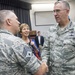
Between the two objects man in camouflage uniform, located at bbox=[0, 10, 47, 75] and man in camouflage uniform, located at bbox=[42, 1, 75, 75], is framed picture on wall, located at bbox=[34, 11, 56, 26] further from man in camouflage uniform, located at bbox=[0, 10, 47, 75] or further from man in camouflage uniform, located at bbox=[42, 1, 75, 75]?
man in camouflage uniform, located at bbox=[0, 10, 47, 75]

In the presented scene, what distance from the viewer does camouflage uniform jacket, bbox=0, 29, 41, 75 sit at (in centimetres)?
183

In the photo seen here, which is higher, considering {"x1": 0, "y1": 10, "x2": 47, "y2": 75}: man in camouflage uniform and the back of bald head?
the back of bald head

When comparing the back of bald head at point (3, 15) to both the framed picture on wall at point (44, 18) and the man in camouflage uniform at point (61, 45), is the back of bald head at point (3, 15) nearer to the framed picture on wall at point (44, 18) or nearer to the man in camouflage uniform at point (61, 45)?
the man in camouflage uniform at point (61, 45)

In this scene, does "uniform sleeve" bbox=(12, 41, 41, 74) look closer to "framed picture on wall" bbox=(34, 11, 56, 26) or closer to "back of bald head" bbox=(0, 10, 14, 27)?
"back of bald head" bbox=(0, 10, 14, 27)

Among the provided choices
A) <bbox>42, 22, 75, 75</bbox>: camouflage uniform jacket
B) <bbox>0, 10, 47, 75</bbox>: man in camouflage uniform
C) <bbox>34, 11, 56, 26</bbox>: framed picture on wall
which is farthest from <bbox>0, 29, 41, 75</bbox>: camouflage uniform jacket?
<bbox>34, 11, 56, 26</bbox>: framed picture on wall

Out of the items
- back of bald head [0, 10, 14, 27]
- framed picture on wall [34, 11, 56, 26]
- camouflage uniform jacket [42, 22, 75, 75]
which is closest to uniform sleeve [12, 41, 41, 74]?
back of bald head [0, 10, 14, 27]

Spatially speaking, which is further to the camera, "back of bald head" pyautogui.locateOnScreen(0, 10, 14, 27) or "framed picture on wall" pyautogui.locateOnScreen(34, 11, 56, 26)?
"framed picture on wall" pyautogui.locateOnScreen(34, 11, 56, 26)

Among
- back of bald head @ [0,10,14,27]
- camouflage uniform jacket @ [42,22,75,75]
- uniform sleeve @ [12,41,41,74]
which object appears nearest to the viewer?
uniform sleeve @ [12,41,41,74]

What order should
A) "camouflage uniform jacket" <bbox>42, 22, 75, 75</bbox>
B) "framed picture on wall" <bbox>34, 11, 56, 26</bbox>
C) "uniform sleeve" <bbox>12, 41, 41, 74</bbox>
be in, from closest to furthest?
"uniform sleeve" <bbox>12, 41, 41, 74</bbox>, "camouflage uniform jacket" <bbox>42, 22, 75, 75</bbox>, "framed picture on wall" <bbox>34, 11, 56, 26</bbox>

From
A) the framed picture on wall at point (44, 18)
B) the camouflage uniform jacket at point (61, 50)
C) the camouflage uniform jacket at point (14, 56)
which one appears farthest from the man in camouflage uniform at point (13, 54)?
the framed picture on wall at point (44, 18)

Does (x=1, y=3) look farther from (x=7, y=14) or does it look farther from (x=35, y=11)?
(x=7, y=14)

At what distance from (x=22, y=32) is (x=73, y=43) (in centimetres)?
159

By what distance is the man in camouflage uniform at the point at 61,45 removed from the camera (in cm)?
267

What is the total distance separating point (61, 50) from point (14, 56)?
0.98 m
